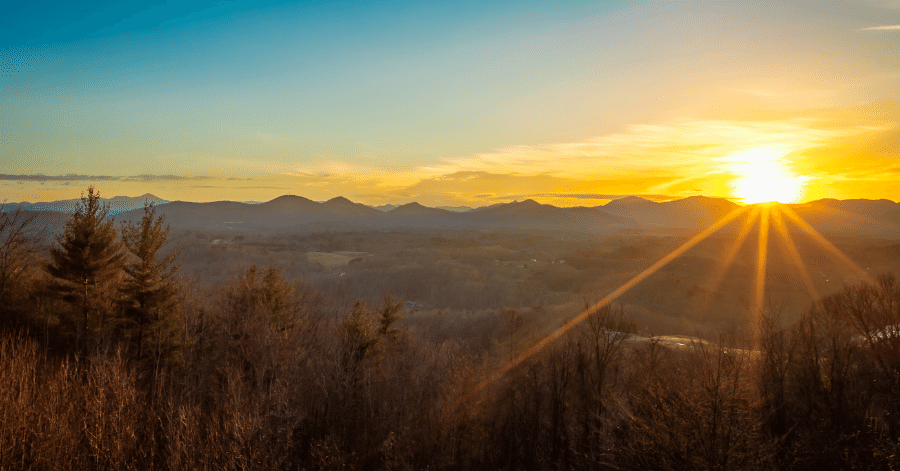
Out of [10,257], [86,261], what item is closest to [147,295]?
[86,261]

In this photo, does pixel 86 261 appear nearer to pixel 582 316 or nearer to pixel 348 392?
pixel 348 392

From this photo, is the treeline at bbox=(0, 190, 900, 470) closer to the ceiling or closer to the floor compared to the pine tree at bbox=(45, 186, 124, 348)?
closer to the floor

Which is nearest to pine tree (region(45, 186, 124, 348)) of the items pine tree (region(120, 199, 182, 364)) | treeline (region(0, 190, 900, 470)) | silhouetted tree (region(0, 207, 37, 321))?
treeline (region(0, 190, 900, 470))

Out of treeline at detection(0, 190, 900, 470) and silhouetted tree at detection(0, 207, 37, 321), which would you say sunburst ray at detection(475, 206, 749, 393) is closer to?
treeline at detection(0, 190, 900, 470)

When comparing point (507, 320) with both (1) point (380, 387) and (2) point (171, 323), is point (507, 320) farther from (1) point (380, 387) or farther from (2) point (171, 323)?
(2) point (171, 323)

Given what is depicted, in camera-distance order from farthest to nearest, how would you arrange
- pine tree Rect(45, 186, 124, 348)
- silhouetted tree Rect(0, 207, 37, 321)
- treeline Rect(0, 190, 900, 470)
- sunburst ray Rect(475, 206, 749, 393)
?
sunburst ray Rect(475, 206, 749, 393)
silhouetted tree Rect(0, 207, 37, 321)
pine tree Rect(45, 186, 124, 348)
treeline Rect(0, 190, 900, 470)
